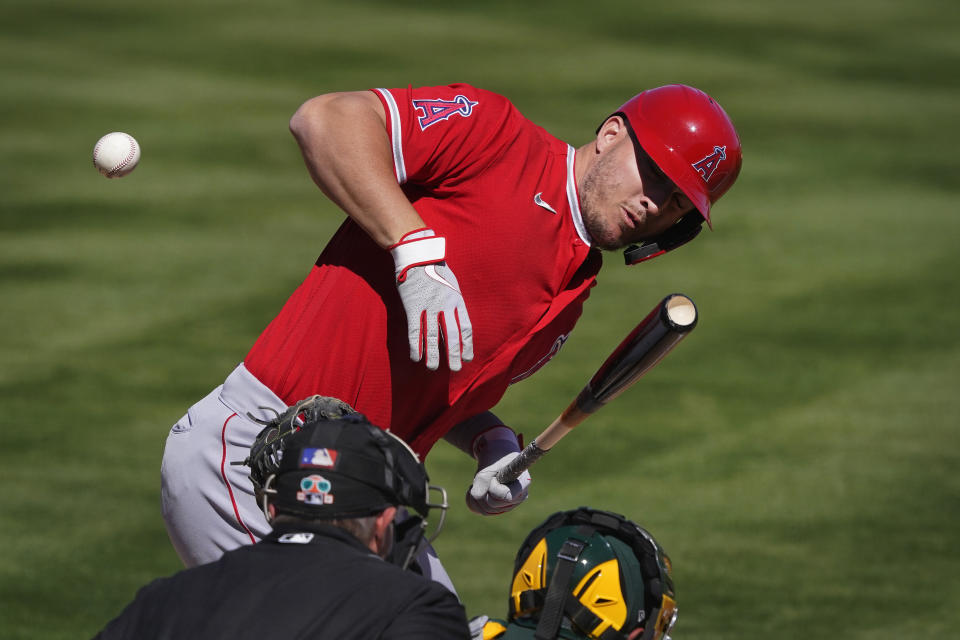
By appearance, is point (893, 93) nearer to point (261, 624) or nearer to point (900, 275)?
point (900, 275)

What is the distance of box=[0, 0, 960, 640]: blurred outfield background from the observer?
285 inches

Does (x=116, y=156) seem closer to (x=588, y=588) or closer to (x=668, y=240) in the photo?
(x=668, y=240)

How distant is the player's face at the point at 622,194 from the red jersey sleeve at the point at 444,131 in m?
0.31

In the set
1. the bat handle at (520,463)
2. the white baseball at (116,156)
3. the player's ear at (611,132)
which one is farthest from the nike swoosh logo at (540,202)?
the white baseball at (116,156)

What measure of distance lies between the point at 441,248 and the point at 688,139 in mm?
978

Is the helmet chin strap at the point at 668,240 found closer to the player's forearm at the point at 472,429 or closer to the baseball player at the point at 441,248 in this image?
the baseball player at the point at 441,248

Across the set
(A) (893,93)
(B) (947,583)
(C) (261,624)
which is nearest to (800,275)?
(B) (947,583)

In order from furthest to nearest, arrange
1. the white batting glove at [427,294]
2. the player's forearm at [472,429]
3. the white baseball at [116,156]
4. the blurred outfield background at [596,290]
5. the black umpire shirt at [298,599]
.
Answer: the blurred outfield background at [596,290] < the white baseball at [116,156] < the player's forearm at [472,429] < the white batting glove at [427,294] < the black umpire shirt at [298,599]

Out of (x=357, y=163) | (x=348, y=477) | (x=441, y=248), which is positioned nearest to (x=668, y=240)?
(x=441, y=248)

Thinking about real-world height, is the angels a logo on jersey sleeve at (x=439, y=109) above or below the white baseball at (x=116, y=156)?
above

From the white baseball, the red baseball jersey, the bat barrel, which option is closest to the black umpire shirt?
the red baseball jersey

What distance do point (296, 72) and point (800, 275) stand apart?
694 centimetres

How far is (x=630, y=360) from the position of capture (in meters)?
3.97

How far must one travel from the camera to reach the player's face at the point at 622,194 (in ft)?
13.0
